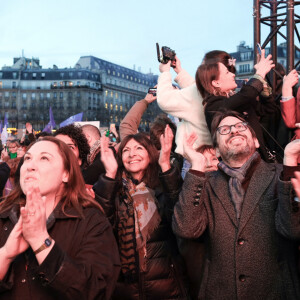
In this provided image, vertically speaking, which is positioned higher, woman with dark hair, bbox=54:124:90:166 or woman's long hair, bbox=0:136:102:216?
woman with dark hair, bbox=54:124:90:166

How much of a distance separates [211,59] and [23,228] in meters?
2.35

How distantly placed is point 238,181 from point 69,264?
1.21 m

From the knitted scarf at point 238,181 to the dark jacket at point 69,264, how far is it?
82cm

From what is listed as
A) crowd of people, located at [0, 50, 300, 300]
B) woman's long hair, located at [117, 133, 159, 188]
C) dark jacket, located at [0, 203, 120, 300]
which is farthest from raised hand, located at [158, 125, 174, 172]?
dark jacket, located at [0, 203, 120, 300]

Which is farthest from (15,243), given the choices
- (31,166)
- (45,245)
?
(31,166)

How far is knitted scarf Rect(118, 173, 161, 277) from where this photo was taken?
3559 mm

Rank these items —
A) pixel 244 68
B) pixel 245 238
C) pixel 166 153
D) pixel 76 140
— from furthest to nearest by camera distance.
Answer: pixel 244 68 < pixel 76 140 < pixel 166 153 < pixel 245 238

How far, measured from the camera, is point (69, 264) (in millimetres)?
2143

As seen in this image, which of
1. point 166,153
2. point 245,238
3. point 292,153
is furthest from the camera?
point 166,153

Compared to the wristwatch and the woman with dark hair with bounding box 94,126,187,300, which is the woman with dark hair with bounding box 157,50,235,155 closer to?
the woman with dark hair with bounding box 94,126,187,300

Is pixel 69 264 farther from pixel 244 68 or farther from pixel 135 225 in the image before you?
pixel 244 68

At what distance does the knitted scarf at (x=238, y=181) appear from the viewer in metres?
2.76

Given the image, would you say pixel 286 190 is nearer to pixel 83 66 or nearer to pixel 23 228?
pixel 23 228

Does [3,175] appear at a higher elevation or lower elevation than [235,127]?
lower
